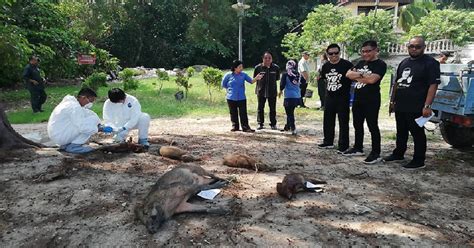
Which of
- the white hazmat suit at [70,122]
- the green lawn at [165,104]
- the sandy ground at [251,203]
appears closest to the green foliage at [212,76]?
the green lawn at [165,104]

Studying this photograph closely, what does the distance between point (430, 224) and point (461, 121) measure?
8.24ft

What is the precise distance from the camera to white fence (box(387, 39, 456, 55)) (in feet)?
71.2

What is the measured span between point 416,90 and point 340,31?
15532 mm

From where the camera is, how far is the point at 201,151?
6.40 metres

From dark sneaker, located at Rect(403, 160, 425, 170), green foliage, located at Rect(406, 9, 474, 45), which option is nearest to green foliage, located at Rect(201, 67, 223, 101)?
dark sneaker, located at Rect(403, 160, 425, 170)

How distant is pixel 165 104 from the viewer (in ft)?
41.4

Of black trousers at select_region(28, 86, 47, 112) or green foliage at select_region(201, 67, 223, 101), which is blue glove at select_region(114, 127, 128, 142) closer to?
black trousers at select_region(28, 86, 47, 112)

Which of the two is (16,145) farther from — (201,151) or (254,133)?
(254,133)

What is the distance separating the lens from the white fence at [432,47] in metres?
21.7

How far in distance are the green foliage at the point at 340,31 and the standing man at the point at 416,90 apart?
1355 cm

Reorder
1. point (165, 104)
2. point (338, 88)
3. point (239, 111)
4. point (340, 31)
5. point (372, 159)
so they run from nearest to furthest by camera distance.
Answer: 1. point (372, 159)
2. point (338, 88)
3. point (239, 111)
4. point (165, 104)
5. point (340, 31)

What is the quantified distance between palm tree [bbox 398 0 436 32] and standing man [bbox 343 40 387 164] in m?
24.3

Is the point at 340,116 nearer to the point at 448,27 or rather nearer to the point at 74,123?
the point at 74,123

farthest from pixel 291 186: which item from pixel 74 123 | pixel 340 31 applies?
pixel 340 31
